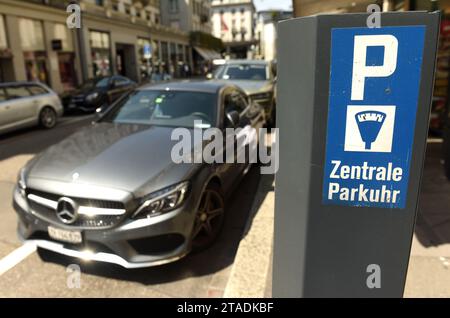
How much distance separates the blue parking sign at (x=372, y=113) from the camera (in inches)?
48.1

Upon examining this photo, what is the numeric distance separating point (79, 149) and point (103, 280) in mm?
1226

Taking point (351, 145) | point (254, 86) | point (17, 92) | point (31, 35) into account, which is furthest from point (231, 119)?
point (31, 35)

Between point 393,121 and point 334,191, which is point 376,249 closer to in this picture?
point 334,191

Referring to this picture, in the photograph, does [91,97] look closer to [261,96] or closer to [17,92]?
[17,92]

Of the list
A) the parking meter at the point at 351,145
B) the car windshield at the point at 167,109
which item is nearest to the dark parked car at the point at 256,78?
the car windshield at the point at 167,109

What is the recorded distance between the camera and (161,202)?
2820 millimetres

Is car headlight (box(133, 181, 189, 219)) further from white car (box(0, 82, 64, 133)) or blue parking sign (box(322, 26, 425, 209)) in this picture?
white car (box(0, 82, 64, 133))

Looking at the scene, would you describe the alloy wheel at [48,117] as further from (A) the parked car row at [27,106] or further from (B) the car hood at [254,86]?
(B) the car hood at [254,86]

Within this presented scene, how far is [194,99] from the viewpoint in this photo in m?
4.32

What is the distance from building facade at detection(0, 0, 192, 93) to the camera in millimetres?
16812

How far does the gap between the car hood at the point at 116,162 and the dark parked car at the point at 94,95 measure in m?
10.1

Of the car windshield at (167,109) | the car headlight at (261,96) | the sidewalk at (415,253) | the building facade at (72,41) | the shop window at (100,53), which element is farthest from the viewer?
the shop window at (100,53)
